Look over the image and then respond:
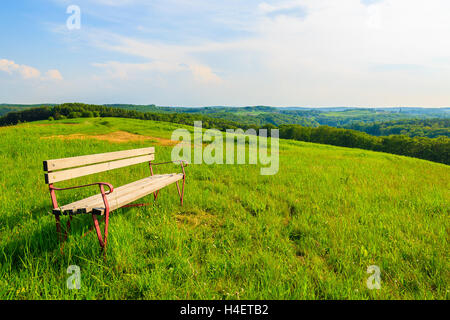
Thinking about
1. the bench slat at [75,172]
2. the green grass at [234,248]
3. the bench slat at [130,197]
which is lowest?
the green grass at [234,248]

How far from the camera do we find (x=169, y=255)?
274cm

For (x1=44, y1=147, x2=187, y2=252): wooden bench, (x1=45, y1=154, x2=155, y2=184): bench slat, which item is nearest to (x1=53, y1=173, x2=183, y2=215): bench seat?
(x1=44, y1=147, x2=187, y2=252): wooden bench

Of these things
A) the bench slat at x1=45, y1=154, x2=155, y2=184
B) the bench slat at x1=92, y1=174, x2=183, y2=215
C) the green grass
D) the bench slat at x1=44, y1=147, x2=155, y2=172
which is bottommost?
the green grass

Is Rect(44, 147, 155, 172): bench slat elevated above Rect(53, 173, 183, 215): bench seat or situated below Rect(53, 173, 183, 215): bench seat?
above

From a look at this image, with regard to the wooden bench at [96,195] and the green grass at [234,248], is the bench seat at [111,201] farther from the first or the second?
the green grass at [234,248]

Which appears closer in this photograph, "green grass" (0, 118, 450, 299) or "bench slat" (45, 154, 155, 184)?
"green grass" (0, 118, 450, 299)

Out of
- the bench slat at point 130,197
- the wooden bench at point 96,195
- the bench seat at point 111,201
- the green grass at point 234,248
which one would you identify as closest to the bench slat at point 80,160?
the wooden bench at point 96,195

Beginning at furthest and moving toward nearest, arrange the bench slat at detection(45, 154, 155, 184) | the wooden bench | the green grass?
1. the bench slat at detection(45, 154, 155, 184)
2. the wooden bench
3. the green grass

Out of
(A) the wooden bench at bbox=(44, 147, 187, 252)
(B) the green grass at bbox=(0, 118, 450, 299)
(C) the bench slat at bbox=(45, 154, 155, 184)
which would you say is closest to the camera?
(B) the green grass at bbox=(0, 118, 450, 299)

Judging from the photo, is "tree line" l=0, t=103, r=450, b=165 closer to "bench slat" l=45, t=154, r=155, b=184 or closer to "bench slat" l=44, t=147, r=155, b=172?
"bench slat" l=44, t=147, r=155, b=172
